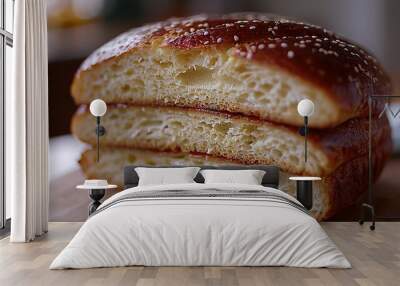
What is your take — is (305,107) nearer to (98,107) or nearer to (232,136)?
(232,136)

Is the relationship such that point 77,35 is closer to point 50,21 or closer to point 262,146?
point 50,21

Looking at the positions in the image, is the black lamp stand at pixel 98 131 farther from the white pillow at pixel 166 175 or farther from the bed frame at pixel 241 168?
the white pillow at pixel 166 175

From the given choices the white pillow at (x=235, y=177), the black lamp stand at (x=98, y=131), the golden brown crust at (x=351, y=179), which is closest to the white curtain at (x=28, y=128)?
the black lamp stand at (x=98, y=131)

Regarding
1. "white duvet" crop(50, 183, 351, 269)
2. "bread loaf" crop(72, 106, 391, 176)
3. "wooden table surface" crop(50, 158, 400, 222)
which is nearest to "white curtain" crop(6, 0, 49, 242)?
"wooden table surface" crop(50, 158, 400, 222)

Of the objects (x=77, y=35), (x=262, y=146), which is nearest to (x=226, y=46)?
(x=262, y=146)

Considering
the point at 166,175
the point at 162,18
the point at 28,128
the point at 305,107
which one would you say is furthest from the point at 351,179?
the point at 28,128
